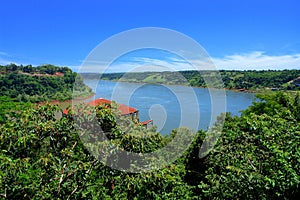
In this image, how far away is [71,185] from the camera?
3615mm

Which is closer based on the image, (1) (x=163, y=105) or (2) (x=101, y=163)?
(2) (x=101, y=163)

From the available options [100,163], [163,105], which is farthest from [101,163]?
[163,105]

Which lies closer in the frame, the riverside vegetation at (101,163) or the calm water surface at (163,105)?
the riverside vegetation at (101,163)

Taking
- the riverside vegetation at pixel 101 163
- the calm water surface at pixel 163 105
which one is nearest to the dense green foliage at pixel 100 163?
the riverside vegetation at pixel 101 163

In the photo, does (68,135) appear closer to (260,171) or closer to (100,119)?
(100,119)

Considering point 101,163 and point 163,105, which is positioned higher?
point 101,163

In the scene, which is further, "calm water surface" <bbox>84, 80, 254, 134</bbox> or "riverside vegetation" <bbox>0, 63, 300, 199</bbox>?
"calm water surface" <bbox>84, 80, 254, 134</bbox>

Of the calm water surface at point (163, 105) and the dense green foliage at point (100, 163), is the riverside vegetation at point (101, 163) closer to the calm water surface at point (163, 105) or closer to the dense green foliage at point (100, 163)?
the dense green foliage at point (100, 163)

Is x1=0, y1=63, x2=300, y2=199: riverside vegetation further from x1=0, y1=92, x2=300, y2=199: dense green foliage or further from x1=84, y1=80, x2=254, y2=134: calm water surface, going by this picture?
x1=84, y1=80, x2=254, y2=134: calm water surface

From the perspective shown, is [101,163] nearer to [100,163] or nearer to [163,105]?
[100,163]

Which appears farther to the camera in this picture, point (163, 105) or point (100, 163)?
point (163, 105)

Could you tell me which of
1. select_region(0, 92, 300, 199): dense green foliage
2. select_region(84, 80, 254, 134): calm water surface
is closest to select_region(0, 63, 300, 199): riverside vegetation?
select_region(0, 92, 300, 199): dense green foliage

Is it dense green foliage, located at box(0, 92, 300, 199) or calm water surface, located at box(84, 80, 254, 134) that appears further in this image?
calm water surface, located at box(84, 80, 254, 134)

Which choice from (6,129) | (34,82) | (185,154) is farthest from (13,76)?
(6,129)
